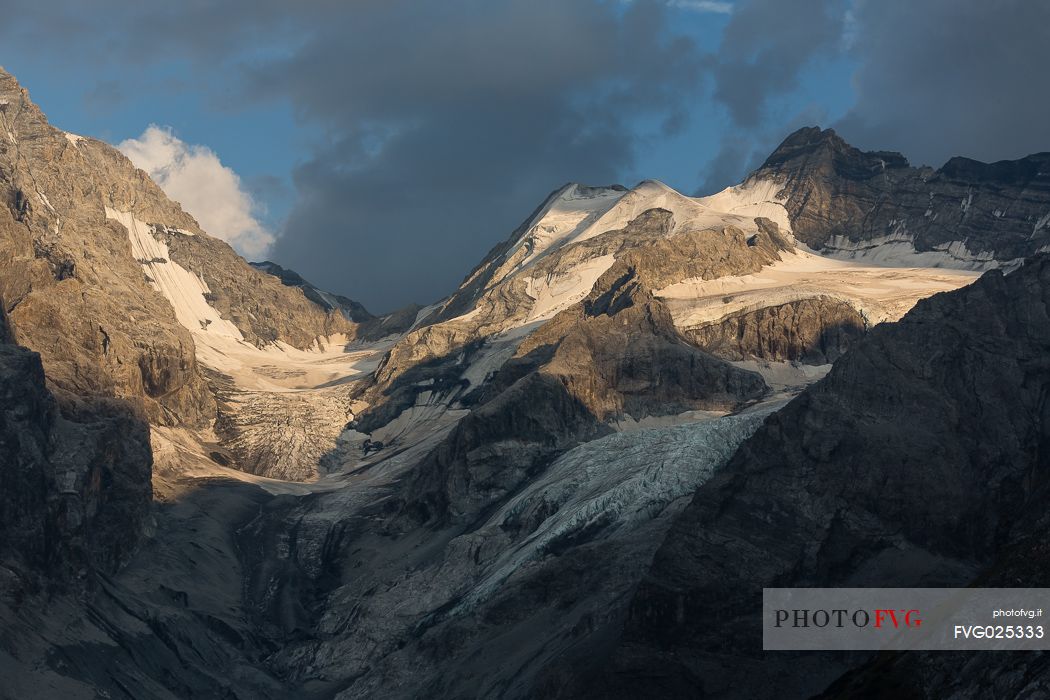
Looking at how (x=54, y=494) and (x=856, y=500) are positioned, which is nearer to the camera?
(x=856, y=500)

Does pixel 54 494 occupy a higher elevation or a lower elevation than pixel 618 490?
lower

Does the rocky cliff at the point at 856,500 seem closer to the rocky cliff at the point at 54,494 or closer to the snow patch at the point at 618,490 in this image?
the snow patch at the point at 618,490

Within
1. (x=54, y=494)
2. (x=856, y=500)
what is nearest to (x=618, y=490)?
(x=856, y=500)

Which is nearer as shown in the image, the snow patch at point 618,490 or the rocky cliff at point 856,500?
the rocky cliff at point 856,500

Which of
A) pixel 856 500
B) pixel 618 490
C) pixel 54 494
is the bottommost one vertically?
pixel 856 500

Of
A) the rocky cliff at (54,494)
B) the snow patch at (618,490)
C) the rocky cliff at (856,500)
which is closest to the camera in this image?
the rocky cliff at (856,500)

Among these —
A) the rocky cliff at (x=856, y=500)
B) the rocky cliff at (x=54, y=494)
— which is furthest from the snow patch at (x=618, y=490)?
the rocky cliff at (x=54, y=494)

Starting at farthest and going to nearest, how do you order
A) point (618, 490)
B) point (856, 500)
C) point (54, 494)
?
point (54, 494) < point (618, 490) < point (856, 500)

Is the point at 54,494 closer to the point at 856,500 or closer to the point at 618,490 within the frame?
the point at 618,490

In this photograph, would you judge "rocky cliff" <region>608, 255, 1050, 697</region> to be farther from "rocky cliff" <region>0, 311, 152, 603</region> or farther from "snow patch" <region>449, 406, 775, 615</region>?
A: "rocky cliff" <region>0, 311, 152, 603</region>

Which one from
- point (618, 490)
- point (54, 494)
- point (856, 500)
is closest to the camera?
point (856, 500)

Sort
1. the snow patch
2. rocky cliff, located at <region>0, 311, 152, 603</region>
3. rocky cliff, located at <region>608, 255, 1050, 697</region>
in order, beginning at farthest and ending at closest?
1. the snow patch
2. rocky cliff, located at <region>0, 311, 152, 603</region>
3. rocky cliff, located at <region>608, 255, 1050, 697</region>

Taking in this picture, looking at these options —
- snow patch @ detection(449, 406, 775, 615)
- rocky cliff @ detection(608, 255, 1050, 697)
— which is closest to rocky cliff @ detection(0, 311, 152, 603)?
snow patch @ detection(449, 406, 775, 615)

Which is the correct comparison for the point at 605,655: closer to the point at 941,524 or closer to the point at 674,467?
the point at 941,524
